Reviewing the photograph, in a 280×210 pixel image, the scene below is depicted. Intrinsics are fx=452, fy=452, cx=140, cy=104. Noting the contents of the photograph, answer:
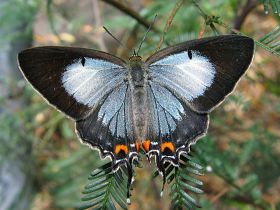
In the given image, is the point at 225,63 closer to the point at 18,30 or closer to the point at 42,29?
the point at 18,30

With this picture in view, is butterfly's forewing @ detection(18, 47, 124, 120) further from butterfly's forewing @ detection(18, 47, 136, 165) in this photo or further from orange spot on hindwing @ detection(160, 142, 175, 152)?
orange spot on hindwing @ detection(160, 142, 175, 152)

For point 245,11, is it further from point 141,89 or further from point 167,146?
point 167,146

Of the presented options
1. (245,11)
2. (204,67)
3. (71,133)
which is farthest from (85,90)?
(71,133)

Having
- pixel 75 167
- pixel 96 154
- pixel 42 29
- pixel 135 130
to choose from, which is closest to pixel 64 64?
pixel 135 130

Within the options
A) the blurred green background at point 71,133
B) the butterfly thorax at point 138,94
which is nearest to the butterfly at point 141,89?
the butterfly thorax at point 138,94

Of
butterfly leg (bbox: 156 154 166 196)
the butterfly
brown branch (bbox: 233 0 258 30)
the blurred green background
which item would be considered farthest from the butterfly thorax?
brown branch (bbox: 233 0 258 30)

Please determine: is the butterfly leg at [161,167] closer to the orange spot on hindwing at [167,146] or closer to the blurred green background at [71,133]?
the orange spot on hindwing at [167,146]
